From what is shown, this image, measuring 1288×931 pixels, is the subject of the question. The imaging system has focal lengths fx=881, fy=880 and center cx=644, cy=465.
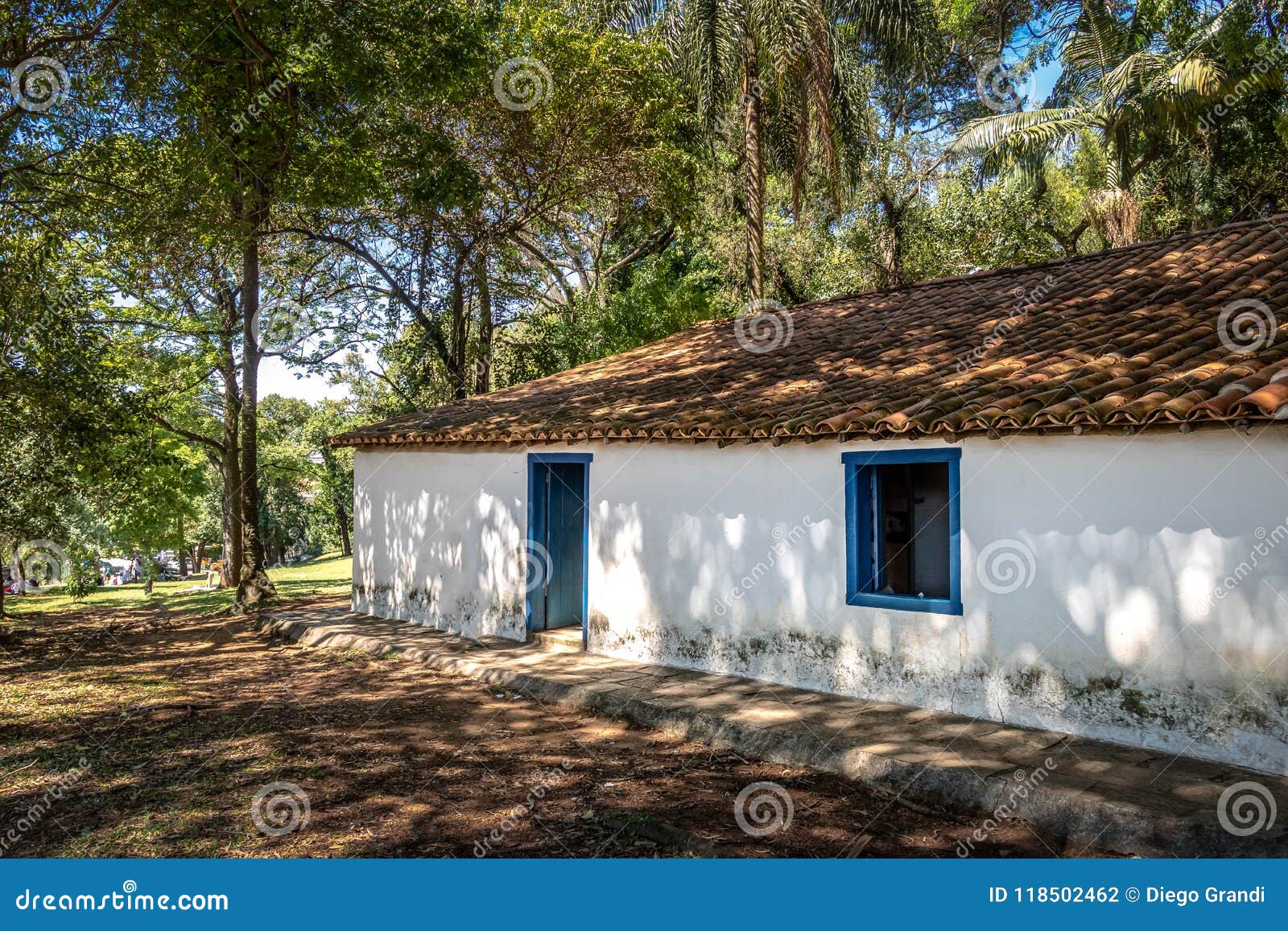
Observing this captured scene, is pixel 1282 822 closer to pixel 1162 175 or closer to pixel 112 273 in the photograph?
pixel 112 273

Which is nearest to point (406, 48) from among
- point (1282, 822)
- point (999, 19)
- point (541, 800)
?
point (541, 800)

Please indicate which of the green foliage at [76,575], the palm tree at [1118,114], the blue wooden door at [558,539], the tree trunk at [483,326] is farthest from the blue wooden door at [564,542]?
the palm tree at [1118,114]

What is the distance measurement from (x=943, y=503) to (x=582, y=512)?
4.03 meters

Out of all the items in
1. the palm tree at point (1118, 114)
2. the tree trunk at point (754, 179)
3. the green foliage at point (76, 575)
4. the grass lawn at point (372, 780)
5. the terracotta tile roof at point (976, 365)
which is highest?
the palm tree at point (1118, 114)

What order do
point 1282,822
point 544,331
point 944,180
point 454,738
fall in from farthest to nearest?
1. point 944,180
2. point 544,331
3. point 454,738
4. point 1282,822

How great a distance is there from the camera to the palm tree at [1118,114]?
16.4m

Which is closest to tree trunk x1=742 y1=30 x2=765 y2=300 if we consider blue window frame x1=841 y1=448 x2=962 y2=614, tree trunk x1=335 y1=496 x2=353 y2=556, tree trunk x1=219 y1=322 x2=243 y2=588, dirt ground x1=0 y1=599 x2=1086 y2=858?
blue window frame x1=841 y1=448 x2=962 y2=614

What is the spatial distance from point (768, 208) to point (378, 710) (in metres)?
19.7

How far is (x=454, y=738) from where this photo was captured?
22.5 feet

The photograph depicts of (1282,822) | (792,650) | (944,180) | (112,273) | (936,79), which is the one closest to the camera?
(1282,822)

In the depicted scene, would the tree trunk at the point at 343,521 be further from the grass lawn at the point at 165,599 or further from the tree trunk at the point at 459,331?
the tree trunk at the point at 459,331

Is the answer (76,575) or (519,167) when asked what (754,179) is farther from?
(76,575)

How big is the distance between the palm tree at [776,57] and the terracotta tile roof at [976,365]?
3.34 meters

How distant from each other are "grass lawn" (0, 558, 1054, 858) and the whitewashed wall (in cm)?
144
